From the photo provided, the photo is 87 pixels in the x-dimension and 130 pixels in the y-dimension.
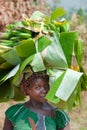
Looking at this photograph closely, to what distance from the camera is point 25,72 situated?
298 cm

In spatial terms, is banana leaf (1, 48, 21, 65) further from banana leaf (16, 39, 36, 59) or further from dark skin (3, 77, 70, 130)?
dark skin (3, 77, 70, 130)

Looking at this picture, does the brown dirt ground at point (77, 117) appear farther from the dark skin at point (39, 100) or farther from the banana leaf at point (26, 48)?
the banana leaf at point (26, 48)

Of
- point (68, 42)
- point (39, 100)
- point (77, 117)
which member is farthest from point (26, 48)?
point (77, 117)

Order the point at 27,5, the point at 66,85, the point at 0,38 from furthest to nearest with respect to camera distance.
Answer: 1. the point at 27,5
2. the point at 0,38
3. the point at 66,85

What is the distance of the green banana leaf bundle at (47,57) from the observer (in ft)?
9.50

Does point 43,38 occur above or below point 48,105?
above

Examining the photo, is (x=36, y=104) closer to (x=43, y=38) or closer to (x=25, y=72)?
(x=25, y=72)

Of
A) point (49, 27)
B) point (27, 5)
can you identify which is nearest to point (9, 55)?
point (49, 27)

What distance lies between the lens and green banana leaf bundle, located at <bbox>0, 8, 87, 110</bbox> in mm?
2896

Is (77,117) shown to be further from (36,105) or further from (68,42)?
(68,42)

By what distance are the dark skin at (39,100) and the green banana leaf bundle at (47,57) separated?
81 millimetres

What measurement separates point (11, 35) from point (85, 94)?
14.8 ft

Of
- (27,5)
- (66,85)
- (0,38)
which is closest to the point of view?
(66,85)

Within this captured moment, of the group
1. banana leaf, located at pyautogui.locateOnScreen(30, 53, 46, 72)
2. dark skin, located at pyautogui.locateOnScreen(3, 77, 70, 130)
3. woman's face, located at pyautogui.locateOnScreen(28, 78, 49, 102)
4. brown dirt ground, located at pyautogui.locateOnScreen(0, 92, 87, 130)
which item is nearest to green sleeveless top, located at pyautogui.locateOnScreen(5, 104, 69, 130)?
dark skin, located at pyautogui.locateOnScreen(3, 77, 70, 130)
